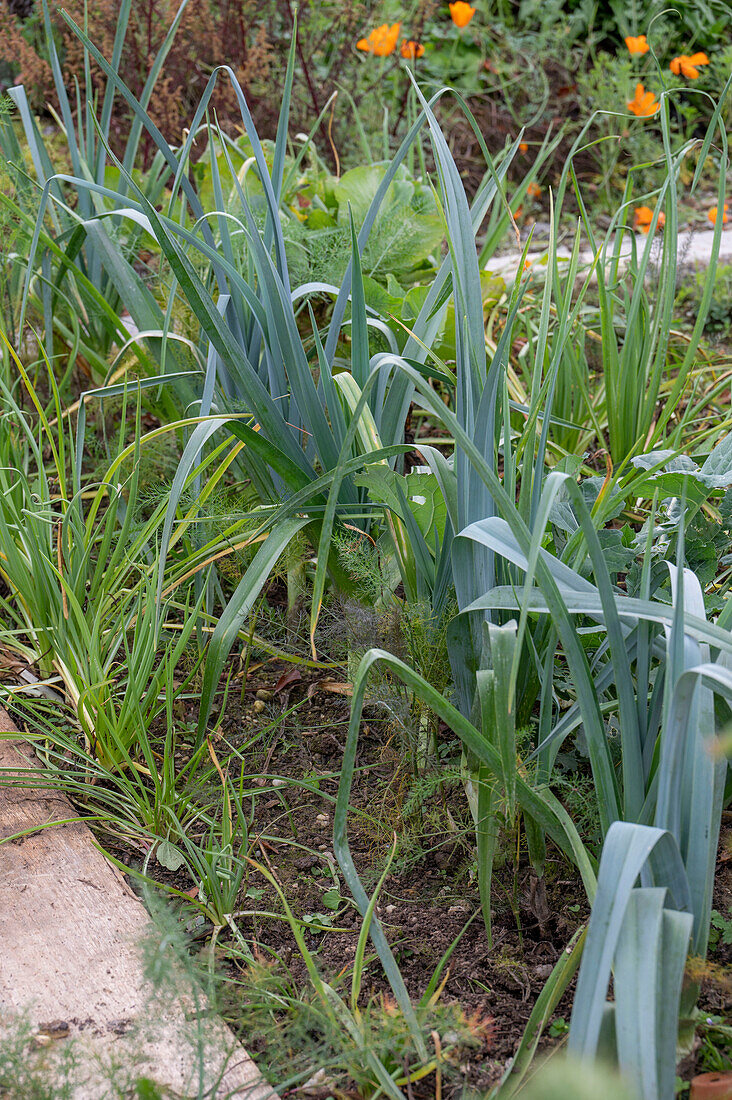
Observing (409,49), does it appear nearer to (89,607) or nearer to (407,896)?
(89,607)

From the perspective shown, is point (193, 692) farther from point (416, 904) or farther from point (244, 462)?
point (416, 904)

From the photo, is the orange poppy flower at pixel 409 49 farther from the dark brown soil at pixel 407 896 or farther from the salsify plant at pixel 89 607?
the dark brown soil at pixel 407 896

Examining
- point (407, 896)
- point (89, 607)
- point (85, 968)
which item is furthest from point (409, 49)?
point (85, 968)

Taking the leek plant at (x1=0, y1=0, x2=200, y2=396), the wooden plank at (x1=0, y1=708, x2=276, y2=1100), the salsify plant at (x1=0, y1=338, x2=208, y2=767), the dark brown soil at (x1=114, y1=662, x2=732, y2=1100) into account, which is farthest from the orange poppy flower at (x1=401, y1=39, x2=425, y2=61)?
the wooden plank at (x1=0, y1=708, x2=276, y2=1100)

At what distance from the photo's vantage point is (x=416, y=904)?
3.91 feet

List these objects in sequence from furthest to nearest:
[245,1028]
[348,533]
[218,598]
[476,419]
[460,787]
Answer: [218,598]
[348,533]
[460,787]
[476,419]
[245,1028]

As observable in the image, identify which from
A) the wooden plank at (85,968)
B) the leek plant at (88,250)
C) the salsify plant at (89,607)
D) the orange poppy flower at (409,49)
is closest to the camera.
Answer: the wooden plank at (85,968)

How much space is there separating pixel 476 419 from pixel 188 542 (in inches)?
26.5

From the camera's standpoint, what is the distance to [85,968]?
106cm

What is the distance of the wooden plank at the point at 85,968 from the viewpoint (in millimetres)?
920

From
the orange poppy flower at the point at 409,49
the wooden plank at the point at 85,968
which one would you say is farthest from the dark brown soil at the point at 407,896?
the orange poppy flower at the point at 409,49

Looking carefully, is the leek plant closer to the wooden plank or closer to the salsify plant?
the salsify plant

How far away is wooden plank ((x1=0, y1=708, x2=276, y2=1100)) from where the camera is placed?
0.92 metres

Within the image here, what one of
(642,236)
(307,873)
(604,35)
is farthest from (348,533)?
(604,35)
